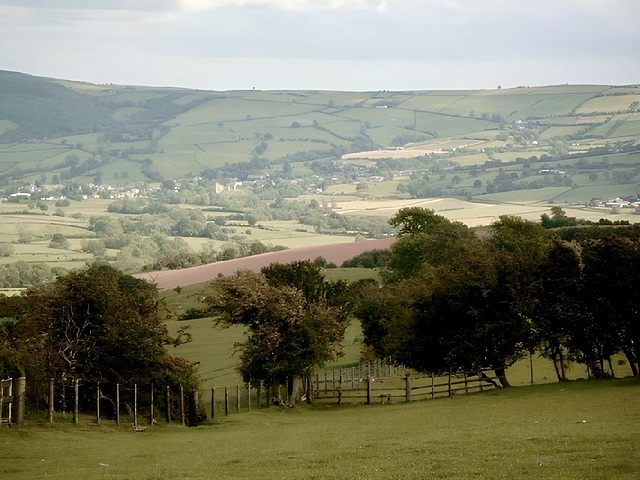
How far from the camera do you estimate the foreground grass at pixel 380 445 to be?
737 inches

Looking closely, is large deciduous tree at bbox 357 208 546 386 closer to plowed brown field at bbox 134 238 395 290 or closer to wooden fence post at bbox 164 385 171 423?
wooden fence post at bbox 164 385 171 423

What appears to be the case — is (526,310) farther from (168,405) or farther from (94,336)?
(94,336)

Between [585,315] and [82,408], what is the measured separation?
20753mm

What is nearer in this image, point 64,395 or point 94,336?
point 64,395

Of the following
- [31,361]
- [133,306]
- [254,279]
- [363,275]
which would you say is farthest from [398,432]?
[363,275]

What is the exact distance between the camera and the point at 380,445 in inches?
925

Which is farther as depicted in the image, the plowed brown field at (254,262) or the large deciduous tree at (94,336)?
the plowed brown field at (254,262)

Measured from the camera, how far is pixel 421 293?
4775cm

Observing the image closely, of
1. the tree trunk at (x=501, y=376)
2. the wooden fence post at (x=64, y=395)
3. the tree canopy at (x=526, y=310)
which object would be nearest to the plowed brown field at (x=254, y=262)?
the tree canopy at (x=526, y=310)

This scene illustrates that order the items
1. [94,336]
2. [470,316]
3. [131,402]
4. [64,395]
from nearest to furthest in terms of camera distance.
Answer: [64,395]
[131,402]
[94,336]
[470,316]

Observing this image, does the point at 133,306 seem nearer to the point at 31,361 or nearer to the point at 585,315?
the point at 31,361

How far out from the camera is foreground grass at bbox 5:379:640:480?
737 inches

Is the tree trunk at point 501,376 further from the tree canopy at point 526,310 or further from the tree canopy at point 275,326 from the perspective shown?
Result: the tree canopy at point 275,326

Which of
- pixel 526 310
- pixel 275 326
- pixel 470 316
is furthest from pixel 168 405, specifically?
pixel 526 310
